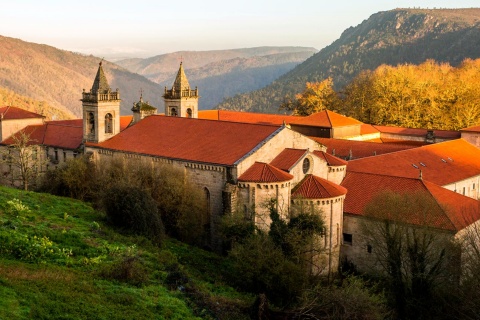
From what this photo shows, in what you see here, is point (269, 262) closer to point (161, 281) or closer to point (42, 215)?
point (161, 281)

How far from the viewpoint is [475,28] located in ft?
545

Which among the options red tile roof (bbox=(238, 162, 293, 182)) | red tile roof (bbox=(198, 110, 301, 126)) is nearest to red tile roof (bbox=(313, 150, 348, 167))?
red tile roof (bbox=(238, 162, 293, 182))

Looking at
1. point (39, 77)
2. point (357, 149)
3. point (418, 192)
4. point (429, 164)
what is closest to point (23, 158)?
point (357, 149)

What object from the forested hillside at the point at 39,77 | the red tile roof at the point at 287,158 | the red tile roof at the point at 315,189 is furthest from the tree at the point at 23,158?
the forested hillside at the point at 39,77

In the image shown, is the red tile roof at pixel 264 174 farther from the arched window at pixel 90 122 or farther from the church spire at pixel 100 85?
the church spire at pixel 100 85

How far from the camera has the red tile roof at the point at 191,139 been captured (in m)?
35.1

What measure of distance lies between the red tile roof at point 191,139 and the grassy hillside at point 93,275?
846 cm

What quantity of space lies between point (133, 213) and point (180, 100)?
2544cm

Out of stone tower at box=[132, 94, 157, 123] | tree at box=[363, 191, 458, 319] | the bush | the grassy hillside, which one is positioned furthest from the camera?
stone tower at box=[132, 94, 157, 123]

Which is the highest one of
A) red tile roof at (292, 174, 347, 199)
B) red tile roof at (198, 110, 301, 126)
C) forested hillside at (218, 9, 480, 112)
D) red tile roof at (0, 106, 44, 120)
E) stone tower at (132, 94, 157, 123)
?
forested hillside at (218, 9, 480, 112)

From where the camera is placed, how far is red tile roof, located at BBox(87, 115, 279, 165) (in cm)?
3509

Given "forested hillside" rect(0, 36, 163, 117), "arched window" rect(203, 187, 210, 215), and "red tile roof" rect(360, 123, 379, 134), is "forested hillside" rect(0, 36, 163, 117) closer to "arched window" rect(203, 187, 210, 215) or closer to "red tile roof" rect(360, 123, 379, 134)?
"red tile roof" rect(360, 123, 379, 134)

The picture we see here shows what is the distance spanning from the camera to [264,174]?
107 ft

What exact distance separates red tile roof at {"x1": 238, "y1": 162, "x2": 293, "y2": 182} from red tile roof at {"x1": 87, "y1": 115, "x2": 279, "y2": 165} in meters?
1.09
